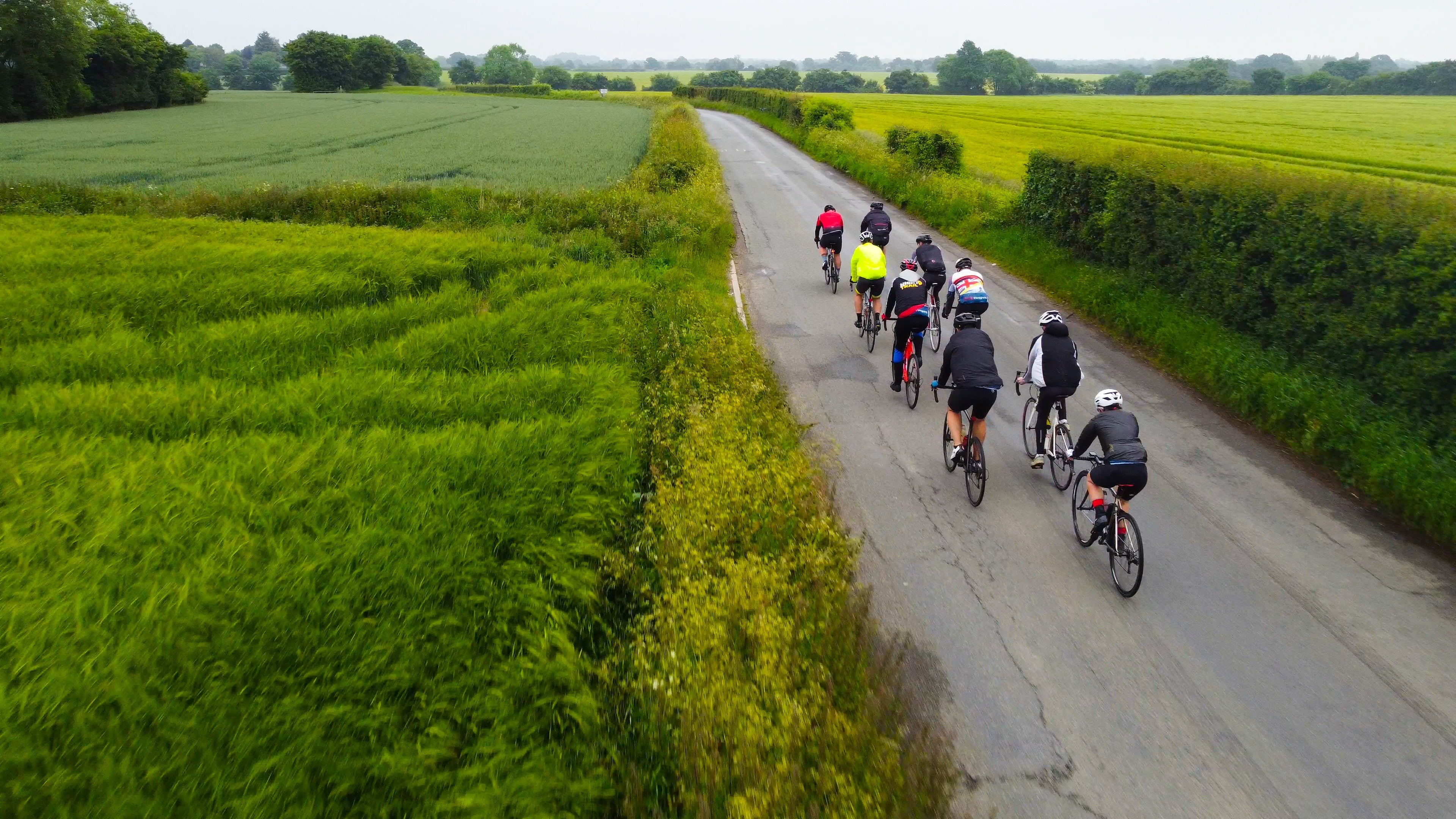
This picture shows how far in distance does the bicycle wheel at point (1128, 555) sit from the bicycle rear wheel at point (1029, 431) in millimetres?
2478

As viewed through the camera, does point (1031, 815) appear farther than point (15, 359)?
No

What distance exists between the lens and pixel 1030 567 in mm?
6984

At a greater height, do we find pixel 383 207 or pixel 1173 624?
pixel 383 207

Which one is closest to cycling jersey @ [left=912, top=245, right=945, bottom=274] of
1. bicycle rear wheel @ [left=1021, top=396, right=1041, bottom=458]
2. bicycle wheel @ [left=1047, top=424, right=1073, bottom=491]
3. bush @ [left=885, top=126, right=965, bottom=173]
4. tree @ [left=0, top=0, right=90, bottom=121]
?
bicycle rear wheel @ [left=1021, top=396, right=1041, bottom=458]

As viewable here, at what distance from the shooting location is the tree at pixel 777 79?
137 m

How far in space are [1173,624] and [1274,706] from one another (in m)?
0.95

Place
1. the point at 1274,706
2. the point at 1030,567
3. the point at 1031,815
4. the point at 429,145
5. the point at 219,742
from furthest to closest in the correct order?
the point at 429,145 < the point at 1030,567 < the point at 1274,706 < the point at 1031,815 < the point at 219,742

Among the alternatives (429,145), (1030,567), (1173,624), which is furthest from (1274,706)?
(429,145)

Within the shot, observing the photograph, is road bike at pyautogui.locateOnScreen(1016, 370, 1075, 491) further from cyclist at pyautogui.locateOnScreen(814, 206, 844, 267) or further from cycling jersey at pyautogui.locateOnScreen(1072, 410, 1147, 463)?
cyclist at pyautogui.locateOnScreen(814, 206, 844, 267)

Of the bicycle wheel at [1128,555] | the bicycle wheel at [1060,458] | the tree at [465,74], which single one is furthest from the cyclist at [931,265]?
the tree at [465,74]

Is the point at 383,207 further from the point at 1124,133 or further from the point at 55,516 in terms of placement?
the point at 1124,133

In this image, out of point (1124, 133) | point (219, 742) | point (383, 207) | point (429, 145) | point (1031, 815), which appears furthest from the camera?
point (1124, 133)

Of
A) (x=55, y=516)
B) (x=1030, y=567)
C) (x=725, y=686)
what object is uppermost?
(x=55, y=516)

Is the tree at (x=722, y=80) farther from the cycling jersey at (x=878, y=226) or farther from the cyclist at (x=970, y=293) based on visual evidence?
the cyclist at (x=970, y=293)
